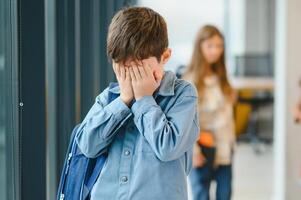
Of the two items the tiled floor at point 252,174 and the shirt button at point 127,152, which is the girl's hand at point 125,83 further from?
the tiled floor at point 252,174

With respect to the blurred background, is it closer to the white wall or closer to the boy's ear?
the white wall

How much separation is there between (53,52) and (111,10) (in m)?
0.36

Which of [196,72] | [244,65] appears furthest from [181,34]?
[196,72]

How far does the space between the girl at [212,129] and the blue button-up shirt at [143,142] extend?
1.74 meters

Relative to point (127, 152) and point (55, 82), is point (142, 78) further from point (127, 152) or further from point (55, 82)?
point (55, 82)

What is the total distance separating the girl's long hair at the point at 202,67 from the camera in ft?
10.4

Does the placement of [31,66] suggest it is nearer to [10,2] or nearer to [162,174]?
[10,2]

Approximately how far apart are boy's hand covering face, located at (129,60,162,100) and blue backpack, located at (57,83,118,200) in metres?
0.11

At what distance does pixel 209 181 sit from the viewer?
10.4 ft

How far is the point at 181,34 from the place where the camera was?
7.01 m

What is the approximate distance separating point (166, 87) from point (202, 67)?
5.93 feet

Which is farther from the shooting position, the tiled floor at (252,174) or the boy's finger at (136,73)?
the tiled floor at (252,174)

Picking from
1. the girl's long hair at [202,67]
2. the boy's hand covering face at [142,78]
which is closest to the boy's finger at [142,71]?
the boy's hand covering face at [142,78]

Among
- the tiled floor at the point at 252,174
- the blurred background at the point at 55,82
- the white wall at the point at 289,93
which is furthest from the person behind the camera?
the tiled floor at the point at 252,174
